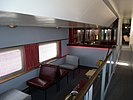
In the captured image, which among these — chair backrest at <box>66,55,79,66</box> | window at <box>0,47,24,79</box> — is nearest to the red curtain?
window at <box>0,47,24,79</box>

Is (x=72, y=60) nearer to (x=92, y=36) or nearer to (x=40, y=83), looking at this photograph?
(x=40, y=83)

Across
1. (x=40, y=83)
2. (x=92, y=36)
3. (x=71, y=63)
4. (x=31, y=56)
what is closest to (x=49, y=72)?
(x=40, y=83)

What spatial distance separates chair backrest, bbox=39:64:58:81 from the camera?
139 inches

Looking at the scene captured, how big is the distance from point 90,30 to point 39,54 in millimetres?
3677

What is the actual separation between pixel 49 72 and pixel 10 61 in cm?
110

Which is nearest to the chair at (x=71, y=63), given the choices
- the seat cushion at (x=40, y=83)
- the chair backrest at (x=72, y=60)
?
the chair backrest at (x=72, y=60)

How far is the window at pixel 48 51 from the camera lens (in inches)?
172

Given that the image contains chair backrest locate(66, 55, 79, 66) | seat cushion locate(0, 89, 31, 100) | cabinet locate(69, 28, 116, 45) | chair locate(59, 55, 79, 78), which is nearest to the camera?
seat cushion locate(0, 89, 31, 100)

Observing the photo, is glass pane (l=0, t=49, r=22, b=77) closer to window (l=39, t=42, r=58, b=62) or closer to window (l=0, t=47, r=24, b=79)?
window (l=0, t=47, r=24, b=79)

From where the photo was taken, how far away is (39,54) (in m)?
4.23

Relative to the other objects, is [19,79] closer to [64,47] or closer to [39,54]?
[39,54]

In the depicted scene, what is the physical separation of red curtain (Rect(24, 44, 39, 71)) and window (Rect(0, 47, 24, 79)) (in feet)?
0.62

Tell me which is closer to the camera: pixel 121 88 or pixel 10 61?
pixel 121 88

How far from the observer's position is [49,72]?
11.9ft
